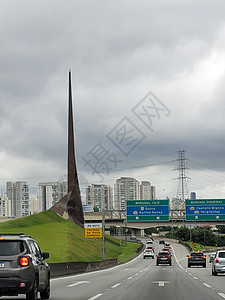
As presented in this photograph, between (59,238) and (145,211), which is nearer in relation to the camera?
(145,211)

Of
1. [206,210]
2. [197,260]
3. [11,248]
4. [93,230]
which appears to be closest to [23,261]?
[11,248]

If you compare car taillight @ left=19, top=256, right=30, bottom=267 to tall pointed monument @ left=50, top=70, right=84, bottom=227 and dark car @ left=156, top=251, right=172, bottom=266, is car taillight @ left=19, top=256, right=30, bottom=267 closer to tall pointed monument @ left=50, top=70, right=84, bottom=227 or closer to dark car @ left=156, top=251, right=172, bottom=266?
dark car @ left=156, top=251, right=172, bottom=266

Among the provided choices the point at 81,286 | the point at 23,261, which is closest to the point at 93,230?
Result: the point at 81,286

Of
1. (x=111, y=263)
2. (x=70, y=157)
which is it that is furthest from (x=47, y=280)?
(x=70, y=157)

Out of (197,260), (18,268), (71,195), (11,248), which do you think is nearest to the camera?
(18,268)

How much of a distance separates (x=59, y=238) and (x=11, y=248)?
239 ft

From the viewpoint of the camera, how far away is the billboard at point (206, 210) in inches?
3361

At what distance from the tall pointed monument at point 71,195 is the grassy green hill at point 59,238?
4.07 feet

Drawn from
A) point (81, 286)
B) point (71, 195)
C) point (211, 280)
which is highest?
point (71, 195)

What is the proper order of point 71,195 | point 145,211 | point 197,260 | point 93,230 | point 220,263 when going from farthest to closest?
point 71,195 < point 145,211 < point 93,230 < point 197,260 < point 220,263

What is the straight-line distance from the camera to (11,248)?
13500mm

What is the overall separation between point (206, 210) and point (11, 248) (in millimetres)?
74560

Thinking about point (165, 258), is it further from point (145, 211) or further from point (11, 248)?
point (11, 248)

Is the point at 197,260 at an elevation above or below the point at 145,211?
below
